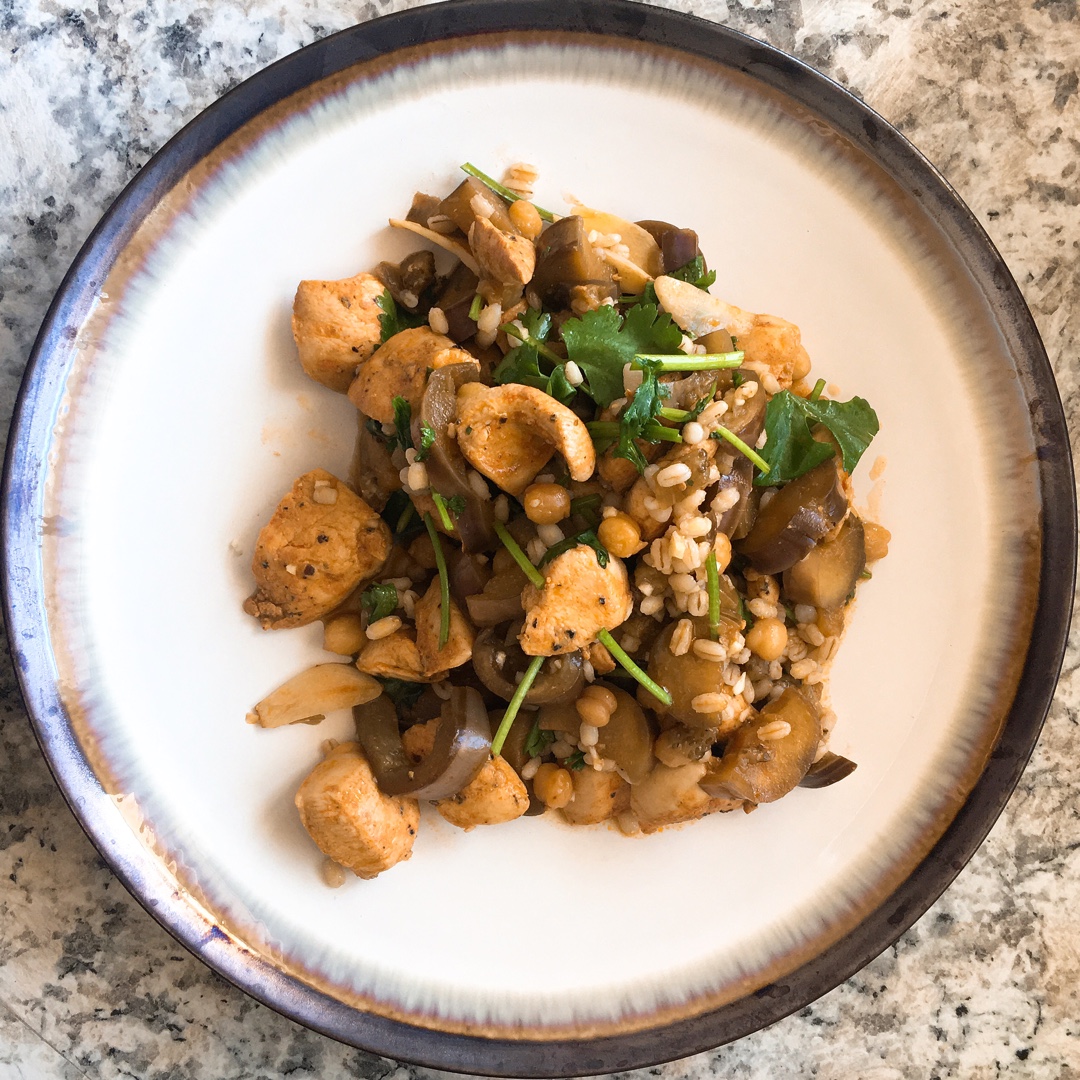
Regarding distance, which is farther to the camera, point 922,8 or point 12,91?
point 922,8

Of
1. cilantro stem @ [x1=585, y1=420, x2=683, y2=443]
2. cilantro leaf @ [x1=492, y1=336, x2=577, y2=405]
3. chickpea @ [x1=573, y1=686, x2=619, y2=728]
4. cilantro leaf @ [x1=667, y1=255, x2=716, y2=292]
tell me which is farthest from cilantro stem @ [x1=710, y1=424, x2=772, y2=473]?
chickpea @ [x1=573, y1=686, x2=619, y2=728]

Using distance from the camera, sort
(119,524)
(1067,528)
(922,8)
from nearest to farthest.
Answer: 1. (119,524)
2. (1067,528)
3. (922,8)

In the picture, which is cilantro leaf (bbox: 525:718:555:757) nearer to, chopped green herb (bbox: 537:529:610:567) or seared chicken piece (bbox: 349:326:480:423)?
chopped green herb (bbox: 537:529:610:567)

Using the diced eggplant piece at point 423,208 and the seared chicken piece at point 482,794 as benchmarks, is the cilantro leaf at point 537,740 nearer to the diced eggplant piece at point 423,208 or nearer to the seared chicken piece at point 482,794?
the seared chicken piece at point 482,794

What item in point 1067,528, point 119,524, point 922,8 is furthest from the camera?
point 922,8

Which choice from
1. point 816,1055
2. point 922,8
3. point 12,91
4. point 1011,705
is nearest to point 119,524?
point 12,91

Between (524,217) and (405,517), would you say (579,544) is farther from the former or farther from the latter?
(524,217)

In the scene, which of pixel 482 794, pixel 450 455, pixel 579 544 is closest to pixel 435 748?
pixel 482 794

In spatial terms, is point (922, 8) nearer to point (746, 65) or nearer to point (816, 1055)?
point (746, 65)
